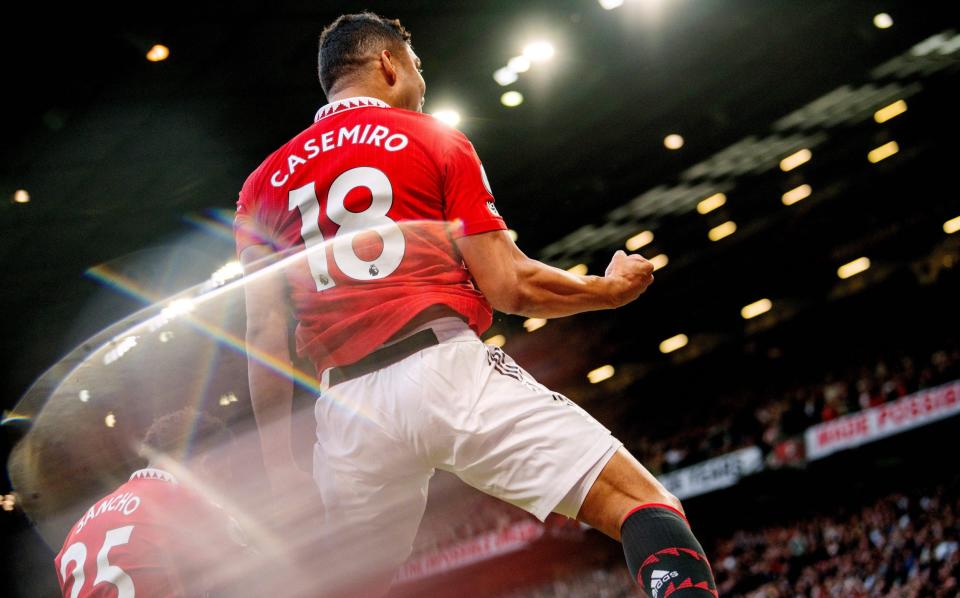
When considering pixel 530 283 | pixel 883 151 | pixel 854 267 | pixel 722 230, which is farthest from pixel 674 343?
pixel 530 283

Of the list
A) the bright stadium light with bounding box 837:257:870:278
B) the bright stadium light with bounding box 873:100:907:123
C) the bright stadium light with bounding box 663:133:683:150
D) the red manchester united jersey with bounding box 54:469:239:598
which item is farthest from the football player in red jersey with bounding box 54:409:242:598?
the bright stadium light with bounding box 837:257:870:278

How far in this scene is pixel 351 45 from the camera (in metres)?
2.17

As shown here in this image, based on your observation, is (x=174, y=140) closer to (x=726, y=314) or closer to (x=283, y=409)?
(x=283, y=409)

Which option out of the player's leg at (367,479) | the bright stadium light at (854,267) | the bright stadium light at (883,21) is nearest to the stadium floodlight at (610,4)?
the bright stadium light at (883,21)

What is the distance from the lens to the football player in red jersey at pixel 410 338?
166 centimetres

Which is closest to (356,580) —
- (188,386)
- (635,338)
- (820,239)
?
(188,386)

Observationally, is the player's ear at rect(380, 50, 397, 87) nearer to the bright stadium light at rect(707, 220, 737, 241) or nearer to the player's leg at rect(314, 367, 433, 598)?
the player's leg at rect(314, 367, 433, 598)

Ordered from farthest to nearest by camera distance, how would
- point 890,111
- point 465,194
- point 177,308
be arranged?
point 890,111 < point 177,308 < point 465,194

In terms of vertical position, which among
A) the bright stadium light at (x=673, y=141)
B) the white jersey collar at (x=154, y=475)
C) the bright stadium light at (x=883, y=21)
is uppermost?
the bright stadium light at (x=673, y=141)

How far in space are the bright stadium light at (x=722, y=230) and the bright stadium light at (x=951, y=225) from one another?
376 cm

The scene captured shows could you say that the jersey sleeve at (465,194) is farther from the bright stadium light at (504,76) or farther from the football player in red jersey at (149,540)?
the bright stadium light at (504,76)

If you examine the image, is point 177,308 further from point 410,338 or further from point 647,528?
point 647,528

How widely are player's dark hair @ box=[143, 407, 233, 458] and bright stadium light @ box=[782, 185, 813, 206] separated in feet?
48.5

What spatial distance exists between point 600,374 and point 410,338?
20465 millimetres
